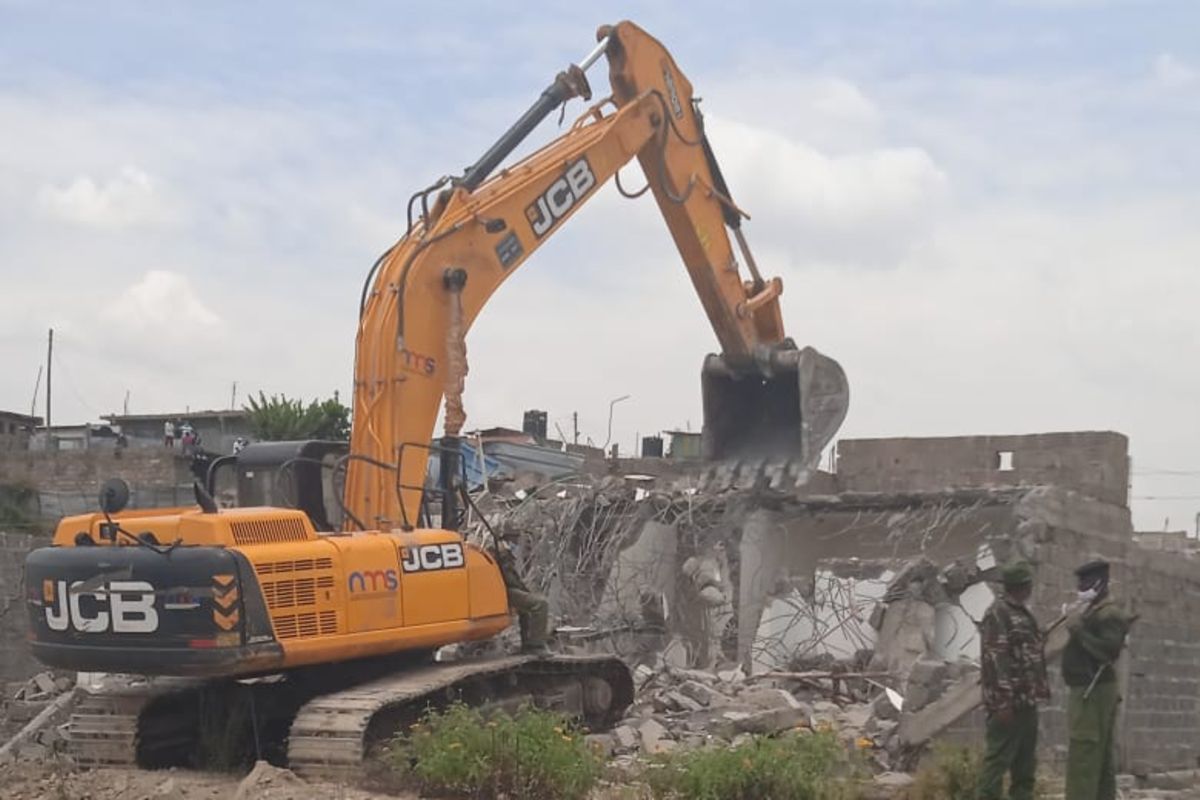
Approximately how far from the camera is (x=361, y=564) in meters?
9.53

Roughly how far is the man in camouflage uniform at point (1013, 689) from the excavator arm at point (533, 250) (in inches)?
160

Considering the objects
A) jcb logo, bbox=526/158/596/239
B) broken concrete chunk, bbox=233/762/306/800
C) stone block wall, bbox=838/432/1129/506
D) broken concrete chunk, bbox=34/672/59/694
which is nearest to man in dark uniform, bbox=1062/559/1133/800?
broken concrete chunk, bbox=233/762/306/800

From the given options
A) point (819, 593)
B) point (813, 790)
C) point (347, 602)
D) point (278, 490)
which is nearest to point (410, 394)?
point (278, 490)

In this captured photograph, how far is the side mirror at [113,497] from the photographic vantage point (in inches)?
365

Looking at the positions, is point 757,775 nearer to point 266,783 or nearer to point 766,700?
point 266,783

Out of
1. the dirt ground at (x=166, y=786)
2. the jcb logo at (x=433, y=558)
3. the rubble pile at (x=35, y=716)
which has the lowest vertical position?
the rubble pile at (x=35, y=716)

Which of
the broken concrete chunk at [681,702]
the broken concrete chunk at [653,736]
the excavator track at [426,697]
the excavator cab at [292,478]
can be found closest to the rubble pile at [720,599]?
the broken concrete chunk at [681,702]

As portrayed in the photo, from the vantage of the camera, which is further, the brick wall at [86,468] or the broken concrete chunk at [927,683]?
the brick wall at [86,468]

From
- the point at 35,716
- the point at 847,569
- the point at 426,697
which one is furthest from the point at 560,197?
the point at 35,716

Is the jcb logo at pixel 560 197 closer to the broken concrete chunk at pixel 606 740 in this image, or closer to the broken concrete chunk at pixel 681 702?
the broken concrete chunk at pixel 606 740

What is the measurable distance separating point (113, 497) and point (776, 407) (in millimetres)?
8658

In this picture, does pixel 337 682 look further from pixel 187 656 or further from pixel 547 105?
pixel 547 105

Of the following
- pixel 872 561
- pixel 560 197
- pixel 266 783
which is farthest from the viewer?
pixel 872 561

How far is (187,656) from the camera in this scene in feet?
29.0
